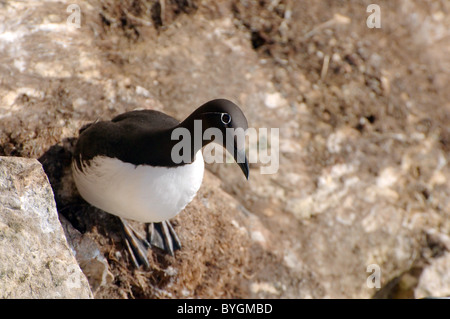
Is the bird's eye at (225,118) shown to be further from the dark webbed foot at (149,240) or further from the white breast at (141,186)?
the dark webbed foot at (149,240)

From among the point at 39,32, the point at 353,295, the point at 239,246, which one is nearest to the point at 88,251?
the point at 239,246

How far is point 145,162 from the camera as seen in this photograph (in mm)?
4148

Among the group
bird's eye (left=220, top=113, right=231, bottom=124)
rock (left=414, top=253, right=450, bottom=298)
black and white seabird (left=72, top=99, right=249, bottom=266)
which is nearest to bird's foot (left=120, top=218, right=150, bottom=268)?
black and white seabird (left=72, top=99, right=249, bottom=266)

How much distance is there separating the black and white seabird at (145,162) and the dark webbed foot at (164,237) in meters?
0.69

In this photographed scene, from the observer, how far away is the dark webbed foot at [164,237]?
518 centimetres

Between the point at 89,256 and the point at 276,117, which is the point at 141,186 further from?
the point at 276,117

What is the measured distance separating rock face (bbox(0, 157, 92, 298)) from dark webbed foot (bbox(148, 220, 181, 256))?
1485 mm

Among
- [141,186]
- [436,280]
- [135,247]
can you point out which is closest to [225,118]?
[141,186]

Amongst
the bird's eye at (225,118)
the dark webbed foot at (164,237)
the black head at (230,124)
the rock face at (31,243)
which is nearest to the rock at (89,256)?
the dark webbed foot at (164,237)

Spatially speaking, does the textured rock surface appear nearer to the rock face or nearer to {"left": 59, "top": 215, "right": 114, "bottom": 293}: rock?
{"left": 59, "top": 215, "right": 114, "bottom": 293}: rock

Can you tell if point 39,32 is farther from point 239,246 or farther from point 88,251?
point 239,246

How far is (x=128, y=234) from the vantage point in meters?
4.99

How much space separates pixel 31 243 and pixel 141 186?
94cm

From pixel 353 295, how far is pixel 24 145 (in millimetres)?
3931
